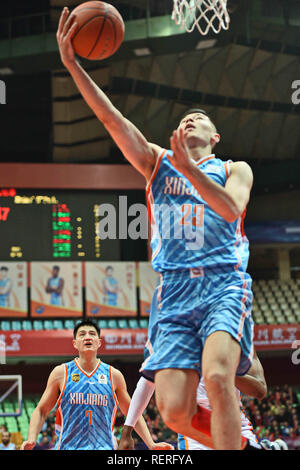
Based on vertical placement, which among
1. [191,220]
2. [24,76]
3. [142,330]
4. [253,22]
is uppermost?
[253,22]

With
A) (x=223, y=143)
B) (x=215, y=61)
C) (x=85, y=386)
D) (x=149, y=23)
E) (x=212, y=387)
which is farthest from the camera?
(x=223, y=143)

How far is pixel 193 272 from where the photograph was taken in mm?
3734

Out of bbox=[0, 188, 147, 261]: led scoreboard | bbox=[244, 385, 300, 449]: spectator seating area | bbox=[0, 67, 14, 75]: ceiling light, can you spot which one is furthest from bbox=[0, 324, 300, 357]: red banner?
bbox=[0, 67, 14, 75]: ceiling light

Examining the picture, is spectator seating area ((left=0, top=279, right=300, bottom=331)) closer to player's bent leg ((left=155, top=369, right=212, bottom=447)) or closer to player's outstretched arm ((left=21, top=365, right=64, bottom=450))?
player's outstretched arm ((left=21, top=365, right=64, bottom=450))

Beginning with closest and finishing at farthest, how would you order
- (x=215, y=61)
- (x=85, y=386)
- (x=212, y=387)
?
1. (x=212, y=387)
2. (x=85, y=386)
3. (x=215, y=61)

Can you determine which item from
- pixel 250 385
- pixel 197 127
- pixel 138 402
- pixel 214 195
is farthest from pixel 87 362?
pixel 214 195

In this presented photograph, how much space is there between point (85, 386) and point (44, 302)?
1214cm

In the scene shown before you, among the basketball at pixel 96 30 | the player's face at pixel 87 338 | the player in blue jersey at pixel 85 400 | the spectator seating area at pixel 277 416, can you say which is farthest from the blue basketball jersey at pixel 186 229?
the spectator seating area at pixel 277 416

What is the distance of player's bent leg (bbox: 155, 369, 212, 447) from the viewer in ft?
11.3

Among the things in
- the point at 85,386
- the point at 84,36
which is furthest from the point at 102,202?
the point at 84,36

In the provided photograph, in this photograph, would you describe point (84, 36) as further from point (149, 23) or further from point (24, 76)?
point (24, 76)

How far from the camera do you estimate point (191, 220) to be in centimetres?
383

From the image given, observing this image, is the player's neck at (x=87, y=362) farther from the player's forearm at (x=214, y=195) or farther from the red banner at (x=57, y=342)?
the red banner at (x=57, y=342)

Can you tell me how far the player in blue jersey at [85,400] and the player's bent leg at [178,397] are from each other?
6.60ft
